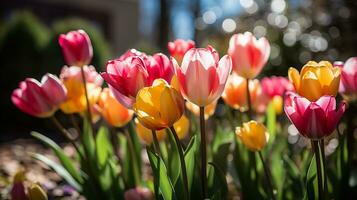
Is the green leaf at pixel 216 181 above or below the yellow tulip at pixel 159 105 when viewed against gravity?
below

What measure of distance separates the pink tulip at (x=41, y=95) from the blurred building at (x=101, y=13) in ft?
50.9

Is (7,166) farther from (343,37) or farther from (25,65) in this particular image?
(25,65)

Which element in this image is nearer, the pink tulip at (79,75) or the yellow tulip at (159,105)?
the yellow tulip at (159,105)

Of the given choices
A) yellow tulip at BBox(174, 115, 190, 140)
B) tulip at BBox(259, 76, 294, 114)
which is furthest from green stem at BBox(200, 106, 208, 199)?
tulip at BBox(259, 76, 294, 114)

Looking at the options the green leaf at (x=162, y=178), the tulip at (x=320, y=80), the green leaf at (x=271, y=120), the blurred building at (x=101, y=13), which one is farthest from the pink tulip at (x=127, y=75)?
the blurred building at (x=101, y=13)

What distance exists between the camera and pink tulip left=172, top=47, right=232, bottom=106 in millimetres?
1226

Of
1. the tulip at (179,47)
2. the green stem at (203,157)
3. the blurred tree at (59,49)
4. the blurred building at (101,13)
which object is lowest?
the green stem at (203,157)

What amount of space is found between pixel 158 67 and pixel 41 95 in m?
0.59

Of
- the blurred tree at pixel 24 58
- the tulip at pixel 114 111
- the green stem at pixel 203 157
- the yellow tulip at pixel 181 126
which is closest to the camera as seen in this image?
the green stem at pixel 203 157

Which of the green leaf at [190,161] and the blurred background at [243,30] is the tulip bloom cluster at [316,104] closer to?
the green leaf at [190,161]

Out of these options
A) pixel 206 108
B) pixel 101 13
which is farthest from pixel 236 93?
pixel 101 13

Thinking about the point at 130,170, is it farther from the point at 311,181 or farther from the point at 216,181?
the point at 311,181

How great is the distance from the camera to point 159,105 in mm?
1210

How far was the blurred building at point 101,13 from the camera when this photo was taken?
661 inches
